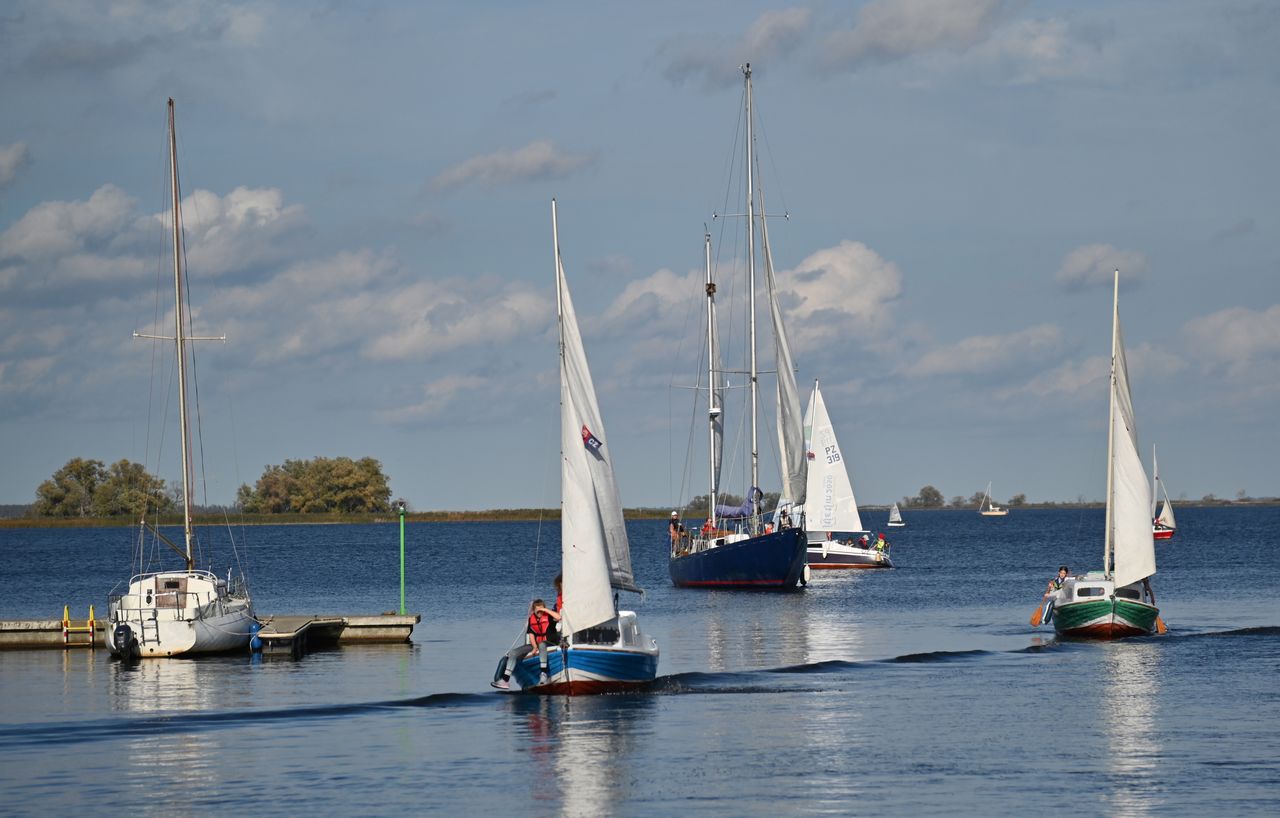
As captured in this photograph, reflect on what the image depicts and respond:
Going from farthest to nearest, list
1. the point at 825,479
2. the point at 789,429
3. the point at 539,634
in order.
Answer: the point at 825,479
the point at 789,429
the point at 539,634

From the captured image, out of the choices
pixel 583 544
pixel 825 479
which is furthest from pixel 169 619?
pixel 825 479

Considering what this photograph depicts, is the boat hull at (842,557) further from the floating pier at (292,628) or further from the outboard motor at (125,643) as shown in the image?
the outboard motor at (125,643)

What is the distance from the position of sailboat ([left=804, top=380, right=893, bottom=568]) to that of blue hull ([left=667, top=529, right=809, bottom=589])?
69.8 feet

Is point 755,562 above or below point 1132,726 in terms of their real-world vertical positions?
above

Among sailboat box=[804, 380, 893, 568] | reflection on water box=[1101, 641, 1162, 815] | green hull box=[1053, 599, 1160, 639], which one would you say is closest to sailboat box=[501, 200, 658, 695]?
reflection on water box=[1101, 641, 1162, 815]

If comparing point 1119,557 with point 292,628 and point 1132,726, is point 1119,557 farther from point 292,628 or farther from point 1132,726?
point 292,628

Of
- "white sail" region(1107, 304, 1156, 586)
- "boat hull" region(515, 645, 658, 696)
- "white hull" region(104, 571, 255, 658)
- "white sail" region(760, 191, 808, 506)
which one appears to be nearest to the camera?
"boat hull" region(515, 645, 658, 696)

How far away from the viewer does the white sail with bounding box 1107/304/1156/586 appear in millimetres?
53656

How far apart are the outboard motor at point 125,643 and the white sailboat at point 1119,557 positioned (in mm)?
28692

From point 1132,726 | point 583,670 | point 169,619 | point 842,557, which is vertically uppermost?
point 169,619

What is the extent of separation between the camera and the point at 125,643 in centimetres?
5047

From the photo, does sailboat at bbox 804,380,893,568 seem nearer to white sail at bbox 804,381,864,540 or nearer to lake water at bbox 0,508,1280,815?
white sail at bbox 804,381,864,540

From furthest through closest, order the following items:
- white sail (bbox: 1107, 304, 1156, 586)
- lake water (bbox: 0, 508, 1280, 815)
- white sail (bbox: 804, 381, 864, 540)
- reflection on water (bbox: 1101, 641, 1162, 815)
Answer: white sail (bbox: 804, 381, 864, 540) < white sail (bbox: 1107, 304, 1156, 586) < lake water (bbox: 0, 508, 1280, 815) < reflection on water (bbox: 1101, 641, 1162, 815)

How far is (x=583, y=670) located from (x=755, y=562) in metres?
43.9
